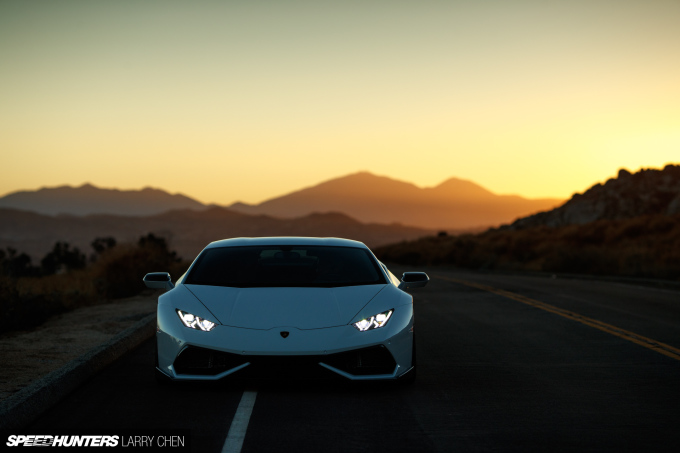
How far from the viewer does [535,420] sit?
643 centimetres

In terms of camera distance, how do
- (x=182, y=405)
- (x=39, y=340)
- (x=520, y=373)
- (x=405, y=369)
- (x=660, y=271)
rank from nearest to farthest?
(x=182, y=405), (x=405, y=369), (x=520, y=373), (x=39, y=340), (x=660, y=271)

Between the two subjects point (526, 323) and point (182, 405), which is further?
point (526, 323)

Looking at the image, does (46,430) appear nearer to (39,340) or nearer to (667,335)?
(39,340)

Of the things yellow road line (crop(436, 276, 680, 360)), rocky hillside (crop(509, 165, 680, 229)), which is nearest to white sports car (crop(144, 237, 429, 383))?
yellow road line (crop(436, 276, 680, 360))

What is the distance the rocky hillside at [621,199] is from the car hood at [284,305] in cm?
7877

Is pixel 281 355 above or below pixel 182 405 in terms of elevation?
above

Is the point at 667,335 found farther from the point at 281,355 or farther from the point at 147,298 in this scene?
the point at 147,298

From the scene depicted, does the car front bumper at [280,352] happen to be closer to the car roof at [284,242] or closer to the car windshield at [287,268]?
the car windshield at [287,268]

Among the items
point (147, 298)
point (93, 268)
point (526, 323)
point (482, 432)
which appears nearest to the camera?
point (482, 432)

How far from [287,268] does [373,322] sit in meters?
1.44

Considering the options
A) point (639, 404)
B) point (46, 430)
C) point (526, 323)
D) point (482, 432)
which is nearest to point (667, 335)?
point (526, 323)

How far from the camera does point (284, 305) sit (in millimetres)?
7066

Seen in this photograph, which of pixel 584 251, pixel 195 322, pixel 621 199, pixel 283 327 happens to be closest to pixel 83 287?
pixel 195 322

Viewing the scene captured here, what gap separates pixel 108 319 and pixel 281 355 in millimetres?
8470
